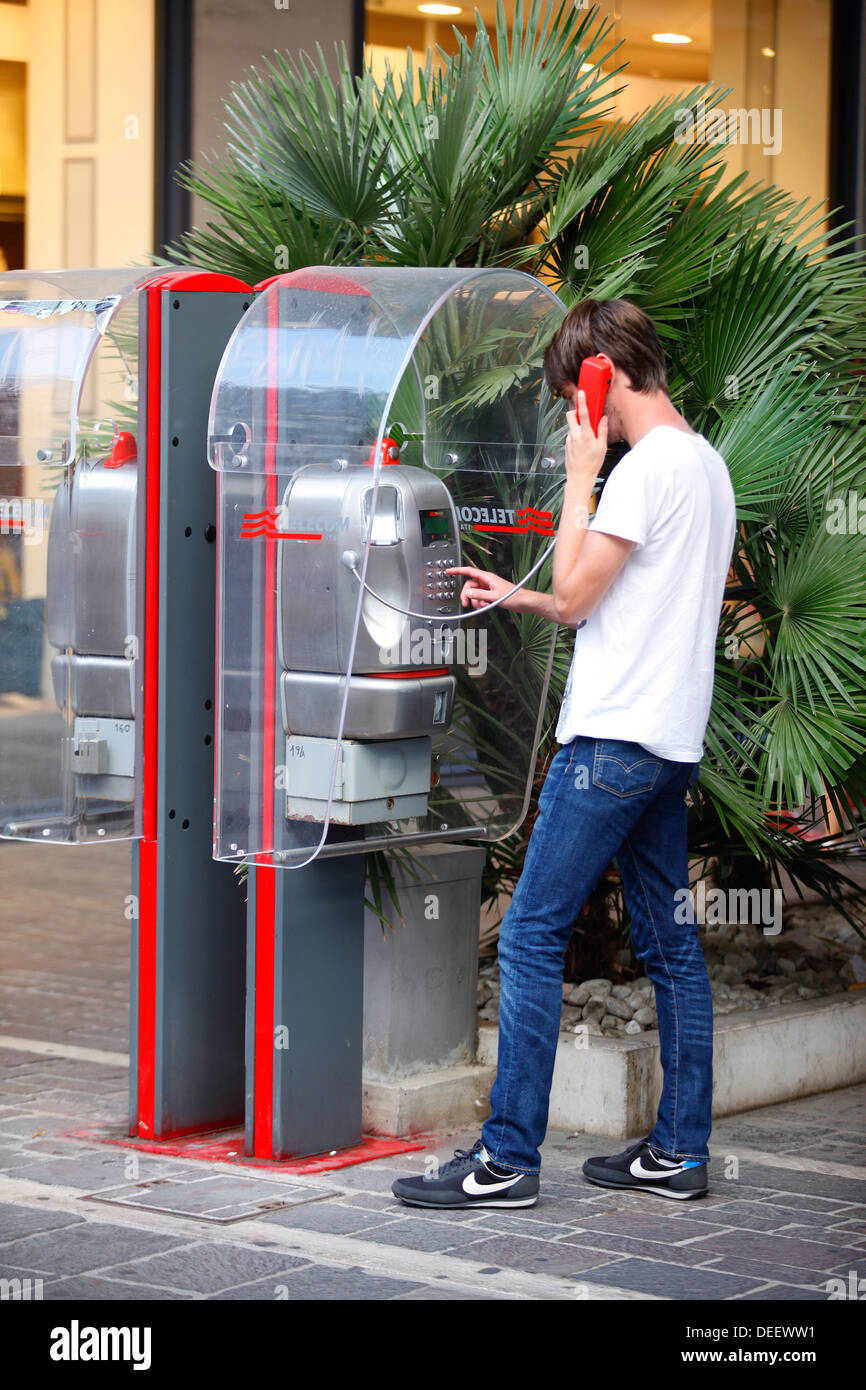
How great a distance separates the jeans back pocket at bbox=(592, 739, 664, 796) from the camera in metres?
3.93

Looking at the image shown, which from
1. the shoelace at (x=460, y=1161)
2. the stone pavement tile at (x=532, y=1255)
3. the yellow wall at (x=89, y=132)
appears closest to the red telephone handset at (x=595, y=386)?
the shoelace at (x=460, y=1161)

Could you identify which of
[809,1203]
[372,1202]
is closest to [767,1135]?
[809,1203]

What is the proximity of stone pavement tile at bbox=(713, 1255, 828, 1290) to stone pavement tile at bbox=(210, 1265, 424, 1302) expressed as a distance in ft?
2.08

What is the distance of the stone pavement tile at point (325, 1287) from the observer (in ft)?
11.3

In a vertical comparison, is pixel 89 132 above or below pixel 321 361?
above

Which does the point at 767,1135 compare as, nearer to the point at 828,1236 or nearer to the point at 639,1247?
the point at 828,1236

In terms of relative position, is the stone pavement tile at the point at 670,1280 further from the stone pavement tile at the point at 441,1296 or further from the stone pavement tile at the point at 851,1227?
the stone pavement tile at the point at 851,1227

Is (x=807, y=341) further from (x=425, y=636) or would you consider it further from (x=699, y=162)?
(x=425, y=636)

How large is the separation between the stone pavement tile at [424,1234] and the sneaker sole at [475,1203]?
4cm

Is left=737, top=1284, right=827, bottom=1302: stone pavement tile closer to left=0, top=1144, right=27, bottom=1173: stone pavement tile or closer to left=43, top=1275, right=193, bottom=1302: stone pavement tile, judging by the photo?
left=43, top=1275, right=193, bottom=1302: stone pavement tile

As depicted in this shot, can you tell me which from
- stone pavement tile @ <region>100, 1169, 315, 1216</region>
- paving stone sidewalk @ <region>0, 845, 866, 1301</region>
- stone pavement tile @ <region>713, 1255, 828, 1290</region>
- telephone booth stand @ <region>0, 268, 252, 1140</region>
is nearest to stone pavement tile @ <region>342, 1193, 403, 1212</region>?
paving stone sidewalk @ <region>0, 845, 866, 1301</region>

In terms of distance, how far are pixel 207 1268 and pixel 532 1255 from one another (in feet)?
2.10

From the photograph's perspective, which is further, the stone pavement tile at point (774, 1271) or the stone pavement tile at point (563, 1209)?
the stone pavement tile at point (563, 1209)

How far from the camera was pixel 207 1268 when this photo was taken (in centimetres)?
358
